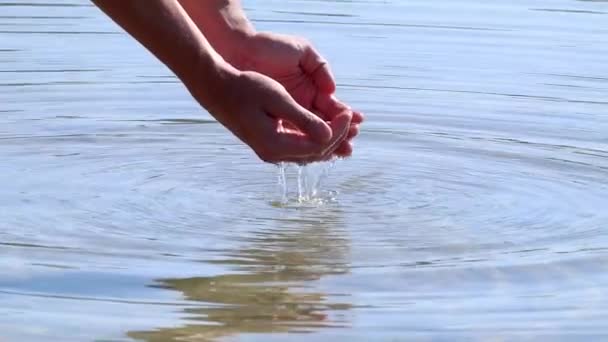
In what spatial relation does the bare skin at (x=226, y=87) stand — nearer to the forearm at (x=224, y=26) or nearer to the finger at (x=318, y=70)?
the finger at (x=318, y=70)

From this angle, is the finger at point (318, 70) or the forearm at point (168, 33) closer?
the forearm at point (168, 33)

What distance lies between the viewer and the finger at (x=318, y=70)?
507cm

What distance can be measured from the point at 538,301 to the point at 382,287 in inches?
16.1

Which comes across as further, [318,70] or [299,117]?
[318,70]

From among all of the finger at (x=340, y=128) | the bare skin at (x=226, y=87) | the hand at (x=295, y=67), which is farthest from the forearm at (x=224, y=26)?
the bare skin at (x=226, y=87)

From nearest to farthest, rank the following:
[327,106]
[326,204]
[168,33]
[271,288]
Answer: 1. [168,33]
2. [271,288]
3. [327,106]
4. [326,204]

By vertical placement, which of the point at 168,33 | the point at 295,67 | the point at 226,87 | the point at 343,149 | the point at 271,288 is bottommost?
the point at 271,288

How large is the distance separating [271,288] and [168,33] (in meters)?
0.75

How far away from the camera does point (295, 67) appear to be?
511 cm

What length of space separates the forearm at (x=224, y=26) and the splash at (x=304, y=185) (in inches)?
20.2

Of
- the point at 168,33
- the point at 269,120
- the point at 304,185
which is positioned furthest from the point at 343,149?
the point at 304,185

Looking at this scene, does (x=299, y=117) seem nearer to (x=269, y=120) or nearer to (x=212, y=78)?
(x=269, y=120)

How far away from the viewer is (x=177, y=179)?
19.4 ft

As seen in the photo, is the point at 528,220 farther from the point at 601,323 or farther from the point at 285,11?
the point at 285,11
